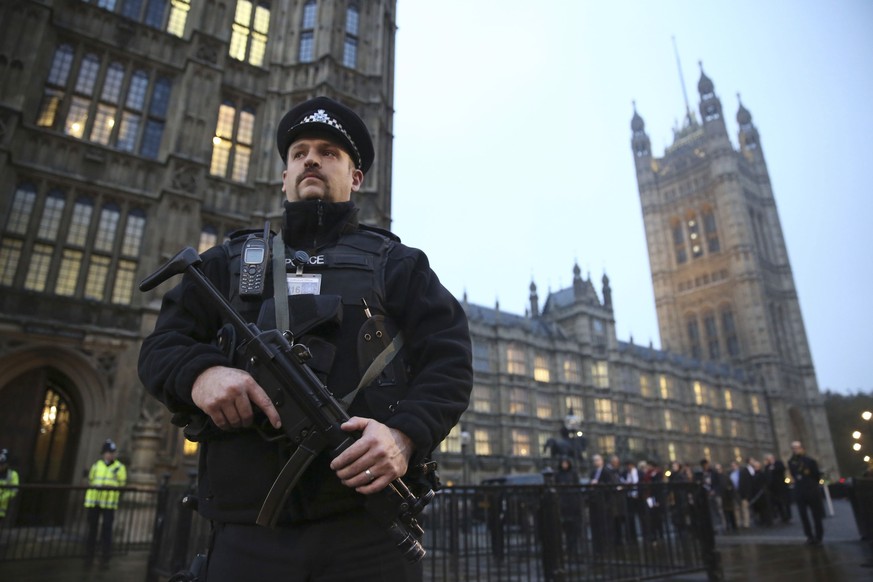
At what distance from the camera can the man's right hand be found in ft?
5.57

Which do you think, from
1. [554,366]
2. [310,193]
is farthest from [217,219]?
[554,366]

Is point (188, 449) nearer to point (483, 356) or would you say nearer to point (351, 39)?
point (351, 39)

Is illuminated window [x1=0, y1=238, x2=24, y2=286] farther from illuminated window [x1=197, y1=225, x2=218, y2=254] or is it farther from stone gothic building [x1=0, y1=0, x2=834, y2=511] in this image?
illuminated window [x1=197, y1=225, x2=218, y2=254]

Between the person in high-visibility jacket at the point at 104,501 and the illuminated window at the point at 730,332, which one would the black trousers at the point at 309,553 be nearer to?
the person in high-visibility jacket at the point at 104,501

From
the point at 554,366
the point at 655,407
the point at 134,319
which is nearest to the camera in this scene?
the point at 134,319

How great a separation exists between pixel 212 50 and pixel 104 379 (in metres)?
9.32

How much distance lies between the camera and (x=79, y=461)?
11367 mm

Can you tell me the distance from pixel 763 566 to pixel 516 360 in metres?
36.0

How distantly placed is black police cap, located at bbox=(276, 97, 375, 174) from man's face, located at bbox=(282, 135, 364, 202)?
0.04 metres

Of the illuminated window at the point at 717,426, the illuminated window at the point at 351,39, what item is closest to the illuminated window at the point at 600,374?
the illuminated window at the point at 717,426

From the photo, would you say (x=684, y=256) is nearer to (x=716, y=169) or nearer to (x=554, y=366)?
(x=716, y=169)

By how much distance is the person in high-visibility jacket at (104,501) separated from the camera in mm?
8688

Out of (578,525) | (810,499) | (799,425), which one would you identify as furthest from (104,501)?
(799,425)

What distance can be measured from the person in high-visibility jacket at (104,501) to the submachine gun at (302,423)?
330 inches
